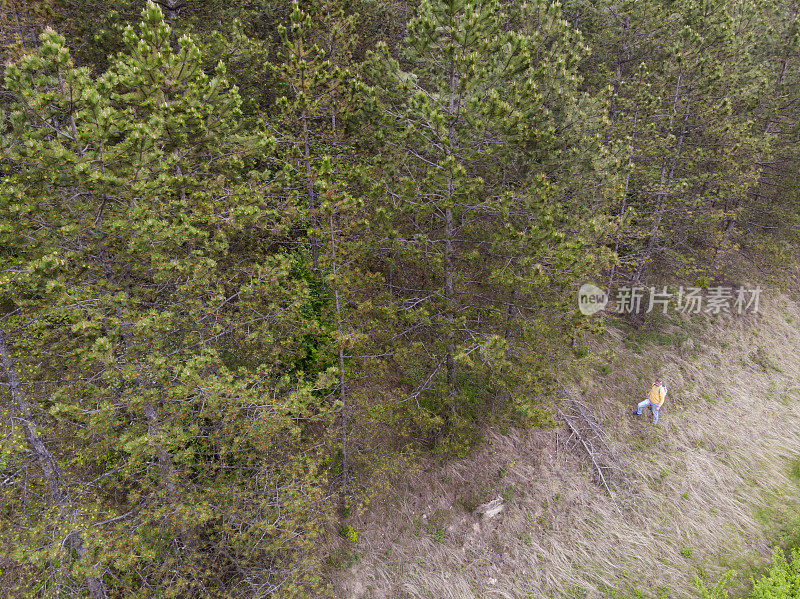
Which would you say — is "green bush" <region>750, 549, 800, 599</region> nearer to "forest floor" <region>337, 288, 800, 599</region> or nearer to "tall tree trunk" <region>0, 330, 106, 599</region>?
"forest floor" <region>337, 288, 800, 599</region>

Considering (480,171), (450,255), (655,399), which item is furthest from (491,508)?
(480,171)

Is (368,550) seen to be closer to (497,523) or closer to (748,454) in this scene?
(497,523)

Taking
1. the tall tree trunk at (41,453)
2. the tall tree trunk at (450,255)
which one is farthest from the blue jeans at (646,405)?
the tall tree trunk at (41,453)

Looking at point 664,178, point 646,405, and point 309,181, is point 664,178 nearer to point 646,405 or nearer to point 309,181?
point 646,405

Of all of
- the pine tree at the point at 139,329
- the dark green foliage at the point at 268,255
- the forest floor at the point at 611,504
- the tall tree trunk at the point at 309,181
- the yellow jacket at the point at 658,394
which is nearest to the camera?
the pine tree at the point at 139,329

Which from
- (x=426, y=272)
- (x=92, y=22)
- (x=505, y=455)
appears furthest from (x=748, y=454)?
(x=92, y=22)

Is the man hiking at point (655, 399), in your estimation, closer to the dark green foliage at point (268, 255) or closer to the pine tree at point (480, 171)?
the dark green foliage at point (268, 255)
